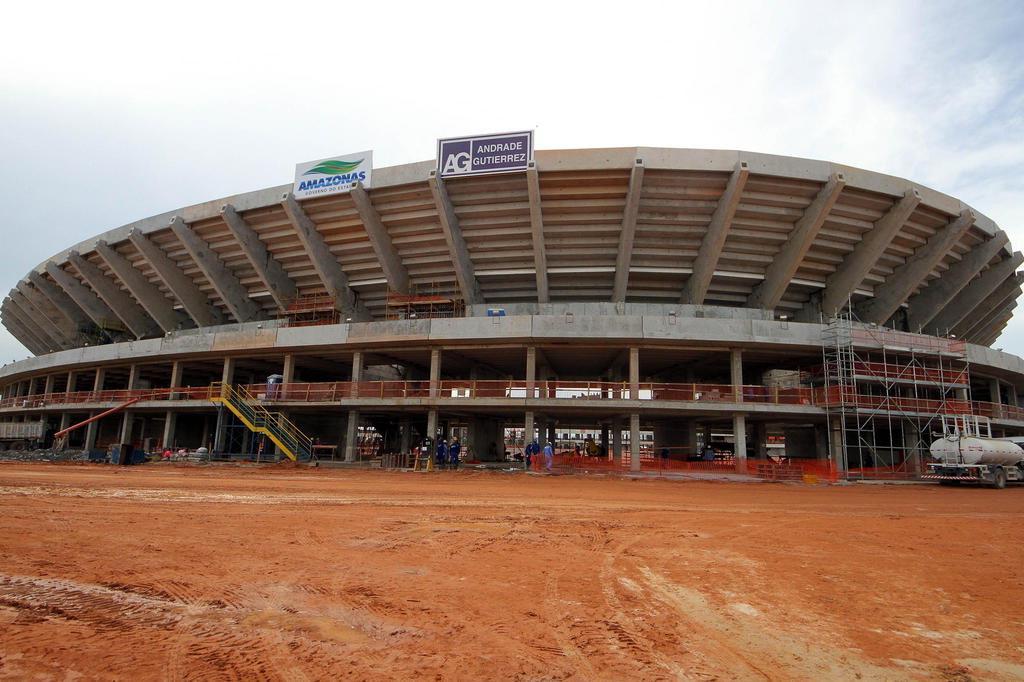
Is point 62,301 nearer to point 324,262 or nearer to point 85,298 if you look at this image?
point 85,298

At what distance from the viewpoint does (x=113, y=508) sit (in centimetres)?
816

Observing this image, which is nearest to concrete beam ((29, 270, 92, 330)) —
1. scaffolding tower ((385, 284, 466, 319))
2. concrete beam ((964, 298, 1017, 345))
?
scaffolding tower ((385, 284, 466, 319))

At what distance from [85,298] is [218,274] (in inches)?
496

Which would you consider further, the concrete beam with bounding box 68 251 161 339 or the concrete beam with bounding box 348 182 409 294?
the concrete beam with bounding box 68 251 161 339

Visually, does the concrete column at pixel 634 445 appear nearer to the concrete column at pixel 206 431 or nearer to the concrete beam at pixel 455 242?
the concrete beam at pixel 455 242

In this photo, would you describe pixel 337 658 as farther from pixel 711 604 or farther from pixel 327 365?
pixel 327 365

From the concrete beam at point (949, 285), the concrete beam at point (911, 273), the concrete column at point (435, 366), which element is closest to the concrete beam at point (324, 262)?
the concrete column at point (435, 366)

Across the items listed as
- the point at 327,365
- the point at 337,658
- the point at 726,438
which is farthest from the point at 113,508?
the point at 726,438

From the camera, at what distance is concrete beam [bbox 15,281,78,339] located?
122 feet

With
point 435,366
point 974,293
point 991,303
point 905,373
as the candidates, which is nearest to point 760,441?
point 905,373

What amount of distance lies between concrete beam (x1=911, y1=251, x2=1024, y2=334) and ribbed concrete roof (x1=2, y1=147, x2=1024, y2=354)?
8 centimetres

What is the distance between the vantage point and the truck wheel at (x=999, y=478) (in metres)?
17.2

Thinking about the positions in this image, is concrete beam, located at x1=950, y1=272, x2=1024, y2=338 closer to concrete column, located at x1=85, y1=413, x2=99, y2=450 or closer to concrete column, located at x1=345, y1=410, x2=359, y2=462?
concrete column, located at x1=345, y1=410, x2=359, y2=462

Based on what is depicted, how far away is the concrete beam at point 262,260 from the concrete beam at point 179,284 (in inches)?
189
